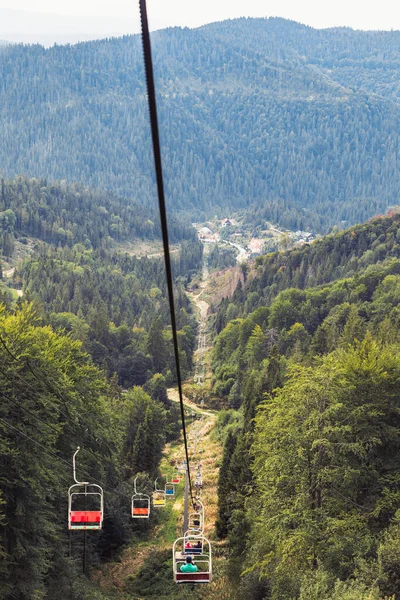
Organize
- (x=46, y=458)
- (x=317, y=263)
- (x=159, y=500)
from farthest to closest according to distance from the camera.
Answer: (x=317, y=263) → (x=159, y=500) → (x=46, y=458)

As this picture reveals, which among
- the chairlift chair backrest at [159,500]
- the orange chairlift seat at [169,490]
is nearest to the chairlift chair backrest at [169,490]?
the orange chairlift seat at [169,490]

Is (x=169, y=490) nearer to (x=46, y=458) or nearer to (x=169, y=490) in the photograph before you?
(x=169, y=490)

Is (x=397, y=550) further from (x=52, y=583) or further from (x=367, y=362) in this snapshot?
(x=52, y=583)

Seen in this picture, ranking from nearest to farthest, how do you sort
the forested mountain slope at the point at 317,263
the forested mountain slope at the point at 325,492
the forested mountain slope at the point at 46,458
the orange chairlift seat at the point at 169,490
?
the forested mountain slope at the point at 325,492
the forested mountain slope at the point at 46,458
the orange chairlift seat at the point at 169,490
the forested mountain slope at the point at 317,263

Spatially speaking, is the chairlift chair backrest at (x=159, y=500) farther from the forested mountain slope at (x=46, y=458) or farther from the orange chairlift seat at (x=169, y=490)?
the forested mountain slope at (x=46, y=458)

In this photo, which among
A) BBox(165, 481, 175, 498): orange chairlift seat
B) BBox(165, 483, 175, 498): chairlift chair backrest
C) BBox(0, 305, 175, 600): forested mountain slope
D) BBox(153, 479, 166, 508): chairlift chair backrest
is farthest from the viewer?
BBox(165, 483, 175, 498): chairlift chair backrest

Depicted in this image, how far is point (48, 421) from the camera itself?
35.2m

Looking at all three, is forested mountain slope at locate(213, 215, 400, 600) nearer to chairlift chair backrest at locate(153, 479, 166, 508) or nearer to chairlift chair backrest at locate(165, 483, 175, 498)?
chairlift chair backrest at locate(165, 483, 175, 498)

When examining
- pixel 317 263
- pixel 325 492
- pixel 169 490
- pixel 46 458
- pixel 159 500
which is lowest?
pixel 317 263

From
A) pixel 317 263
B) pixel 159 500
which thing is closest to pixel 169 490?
pixel 159 500

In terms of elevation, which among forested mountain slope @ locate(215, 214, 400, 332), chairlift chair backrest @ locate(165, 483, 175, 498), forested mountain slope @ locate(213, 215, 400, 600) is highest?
forested mountain slope @ locate(213, 215, 400, 600)

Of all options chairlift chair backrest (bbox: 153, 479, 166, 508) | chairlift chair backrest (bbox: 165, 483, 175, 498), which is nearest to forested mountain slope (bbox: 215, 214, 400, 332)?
chairlift chair backrest (bbox: 165, 483, 175, 498)

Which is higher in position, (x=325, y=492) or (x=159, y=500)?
(x=325, y=492)

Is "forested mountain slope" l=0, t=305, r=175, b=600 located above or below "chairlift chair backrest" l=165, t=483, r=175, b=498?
above
